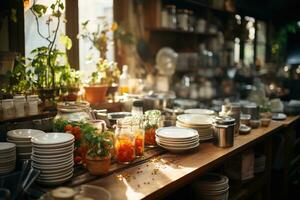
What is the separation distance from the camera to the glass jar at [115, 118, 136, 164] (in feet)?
6.79

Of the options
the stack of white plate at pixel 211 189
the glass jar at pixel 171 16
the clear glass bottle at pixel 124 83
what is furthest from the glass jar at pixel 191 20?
the stack of white plate at pixel 211 189

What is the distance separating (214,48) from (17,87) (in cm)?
343

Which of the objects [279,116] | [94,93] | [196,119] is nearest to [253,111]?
[279,116]

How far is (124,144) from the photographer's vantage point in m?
2.07

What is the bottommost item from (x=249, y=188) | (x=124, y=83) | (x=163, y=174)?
(x=249, y=188)

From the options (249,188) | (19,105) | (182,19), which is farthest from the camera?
(182,19)

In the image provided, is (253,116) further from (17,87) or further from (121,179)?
(17,87)

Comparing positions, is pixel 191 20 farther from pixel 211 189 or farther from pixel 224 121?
pixel 211 189

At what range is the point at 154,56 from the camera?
174 inches

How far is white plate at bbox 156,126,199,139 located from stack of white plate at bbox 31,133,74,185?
75 centimetres

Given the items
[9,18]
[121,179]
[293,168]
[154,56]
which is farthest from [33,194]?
[293,168]

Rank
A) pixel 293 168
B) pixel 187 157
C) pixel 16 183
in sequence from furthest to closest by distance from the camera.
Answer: pixel 293 168, pixel 187 157, pixel 16 183

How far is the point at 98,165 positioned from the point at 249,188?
59.4 inches

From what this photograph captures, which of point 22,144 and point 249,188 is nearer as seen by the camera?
point 22,144
